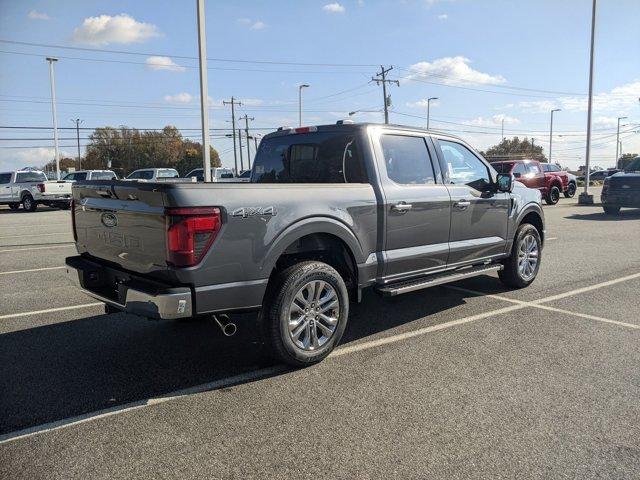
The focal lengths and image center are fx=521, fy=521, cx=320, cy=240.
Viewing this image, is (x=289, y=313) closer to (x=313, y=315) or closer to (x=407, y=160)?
(x=313, y=315)

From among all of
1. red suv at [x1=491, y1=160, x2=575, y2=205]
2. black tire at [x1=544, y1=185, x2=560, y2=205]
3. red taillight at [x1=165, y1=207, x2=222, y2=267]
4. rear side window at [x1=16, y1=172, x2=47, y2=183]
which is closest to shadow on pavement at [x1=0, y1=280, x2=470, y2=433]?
red taillight at [x1=165, y1=207, x2=222, y2=267]

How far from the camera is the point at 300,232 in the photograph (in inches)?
159

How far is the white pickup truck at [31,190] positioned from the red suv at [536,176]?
1882 centimetres

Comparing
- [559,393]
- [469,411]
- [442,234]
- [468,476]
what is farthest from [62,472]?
[442,234]

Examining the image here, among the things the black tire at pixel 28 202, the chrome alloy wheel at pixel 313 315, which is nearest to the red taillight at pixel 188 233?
the chrome alloy wheel at pixel 313 315

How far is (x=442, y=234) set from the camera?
536 centimetres

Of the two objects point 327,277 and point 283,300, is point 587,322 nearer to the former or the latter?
point 327,277

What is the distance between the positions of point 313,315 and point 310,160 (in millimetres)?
1717

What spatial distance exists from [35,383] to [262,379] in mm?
1680

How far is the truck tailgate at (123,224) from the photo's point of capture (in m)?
3.59

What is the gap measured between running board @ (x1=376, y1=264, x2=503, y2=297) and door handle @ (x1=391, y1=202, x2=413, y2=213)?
2.27 ft

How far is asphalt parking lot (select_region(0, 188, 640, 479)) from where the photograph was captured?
2.83 m

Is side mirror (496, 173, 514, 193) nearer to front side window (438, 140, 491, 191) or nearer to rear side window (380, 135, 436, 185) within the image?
front side window (438, 140, 491, 191)

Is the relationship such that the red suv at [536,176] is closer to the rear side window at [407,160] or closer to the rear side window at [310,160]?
the rear side window at [407,160]
